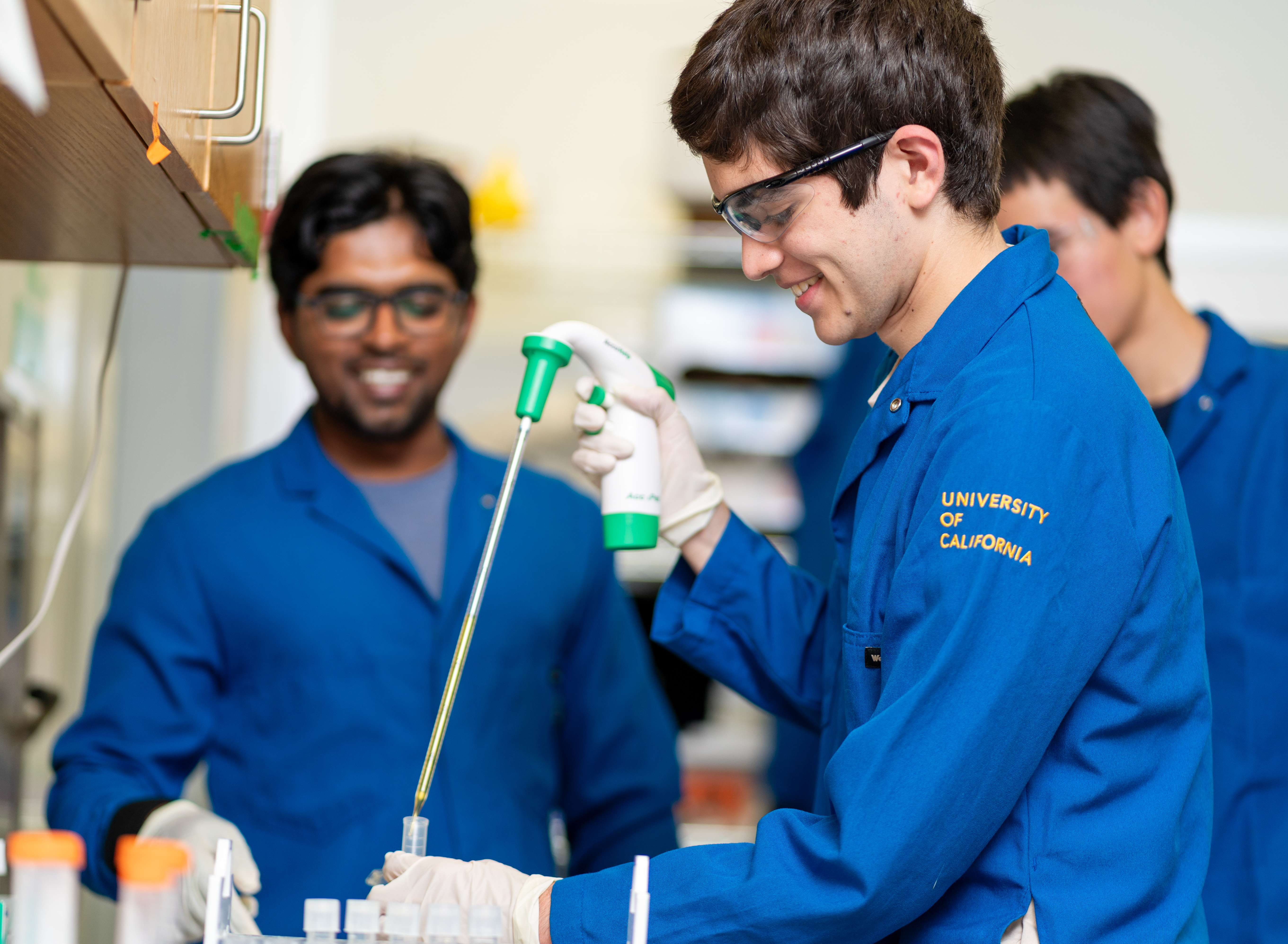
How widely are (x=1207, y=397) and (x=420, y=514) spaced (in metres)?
1.09

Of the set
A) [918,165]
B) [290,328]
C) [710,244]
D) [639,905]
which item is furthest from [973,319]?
[710,244]

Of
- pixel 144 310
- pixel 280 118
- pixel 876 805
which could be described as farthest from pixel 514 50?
pixel 876 805

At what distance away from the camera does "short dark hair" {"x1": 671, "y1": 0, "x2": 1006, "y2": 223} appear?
103cm

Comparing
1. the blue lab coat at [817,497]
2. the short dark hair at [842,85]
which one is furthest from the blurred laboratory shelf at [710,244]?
the short dark hair at [842,85]

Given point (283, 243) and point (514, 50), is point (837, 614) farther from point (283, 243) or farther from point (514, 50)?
point (514, 50)

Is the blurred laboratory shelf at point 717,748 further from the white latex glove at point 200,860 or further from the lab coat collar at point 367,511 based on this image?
the white latex glove at point 200,860

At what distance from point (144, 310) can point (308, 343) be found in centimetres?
91

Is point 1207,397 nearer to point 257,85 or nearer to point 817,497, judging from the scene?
point 817,497

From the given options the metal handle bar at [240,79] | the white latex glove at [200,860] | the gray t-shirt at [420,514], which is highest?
the metal handle bar at [240,79]

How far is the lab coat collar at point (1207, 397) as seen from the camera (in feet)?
5.31

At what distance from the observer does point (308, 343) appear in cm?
176

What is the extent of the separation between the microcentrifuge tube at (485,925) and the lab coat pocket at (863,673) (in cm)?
35

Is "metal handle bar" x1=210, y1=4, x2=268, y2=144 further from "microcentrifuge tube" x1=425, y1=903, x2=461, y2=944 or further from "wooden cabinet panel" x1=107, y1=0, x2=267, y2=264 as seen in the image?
"microcentrifuge tube" x1=425, y1=903, x2=461, y2=944

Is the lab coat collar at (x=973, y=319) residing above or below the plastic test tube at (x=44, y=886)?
above
